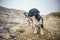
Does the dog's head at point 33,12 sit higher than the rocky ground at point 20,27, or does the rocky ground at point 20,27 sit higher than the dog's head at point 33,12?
the dog's head at point 33,12

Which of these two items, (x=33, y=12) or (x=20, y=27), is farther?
(x=33, y=12)

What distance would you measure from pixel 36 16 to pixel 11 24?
588 millimetres

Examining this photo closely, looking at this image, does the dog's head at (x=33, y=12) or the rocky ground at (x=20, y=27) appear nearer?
the rocky ground at (x=20, y=27)

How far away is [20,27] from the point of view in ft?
7.30

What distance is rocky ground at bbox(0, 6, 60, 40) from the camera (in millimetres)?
2156

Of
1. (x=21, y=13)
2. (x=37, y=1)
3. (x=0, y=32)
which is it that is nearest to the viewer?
(x=0, y=32)

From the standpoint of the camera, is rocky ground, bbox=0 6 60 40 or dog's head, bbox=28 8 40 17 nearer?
rocky ground, bbox=0 6 60 40

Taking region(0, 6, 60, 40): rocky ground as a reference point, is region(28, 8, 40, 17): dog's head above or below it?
above

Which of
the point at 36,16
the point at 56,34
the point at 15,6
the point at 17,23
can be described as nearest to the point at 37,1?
the point at 36,16

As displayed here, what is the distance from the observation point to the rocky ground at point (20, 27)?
2.16 m

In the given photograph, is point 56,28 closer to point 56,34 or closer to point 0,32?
point 56,34

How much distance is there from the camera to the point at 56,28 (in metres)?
2.39

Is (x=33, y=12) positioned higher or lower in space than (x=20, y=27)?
higher

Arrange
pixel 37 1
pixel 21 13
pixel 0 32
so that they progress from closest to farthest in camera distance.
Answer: pixel 0 32 → pixel 21 13 → pixel 37 1
